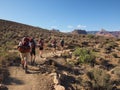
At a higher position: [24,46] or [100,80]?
[24,46]

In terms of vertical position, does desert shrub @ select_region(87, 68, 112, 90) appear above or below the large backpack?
below

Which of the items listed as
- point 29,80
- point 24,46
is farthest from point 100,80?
point 24,46

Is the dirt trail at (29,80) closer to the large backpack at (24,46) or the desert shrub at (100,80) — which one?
the large backpack at (24,46)

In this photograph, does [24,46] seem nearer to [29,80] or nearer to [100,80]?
[29,80]

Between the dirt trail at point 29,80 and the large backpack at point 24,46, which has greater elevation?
the large backpack at point 24,46

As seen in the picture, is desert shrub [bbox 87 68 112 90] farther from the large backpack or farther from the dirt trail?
the large backpack

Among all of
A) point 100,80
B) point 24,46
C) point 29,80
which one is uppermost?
point 24,46

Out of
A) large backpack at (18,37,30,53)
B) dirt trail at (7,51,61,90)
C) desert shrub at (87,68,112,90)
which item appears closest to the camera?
dirt trail at (7,51,61,90)

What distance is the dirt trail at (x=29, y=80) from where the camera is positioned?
34.9 ft

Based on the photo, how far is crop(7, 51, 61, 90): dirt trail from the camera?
1064 centimetres

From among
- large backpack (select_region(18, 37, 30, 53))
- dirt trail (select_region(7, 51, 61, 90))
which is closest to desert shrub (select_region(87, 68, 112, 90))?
dirt trail (select_region(7, 51, 61, 90))

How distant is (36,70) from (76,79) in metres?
2.33

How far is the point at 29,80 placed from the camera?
11.4 m

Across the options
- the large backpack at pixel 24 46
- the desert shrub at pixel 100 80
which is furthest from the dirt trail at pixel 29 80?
the desert shrub at pixel 100 80
